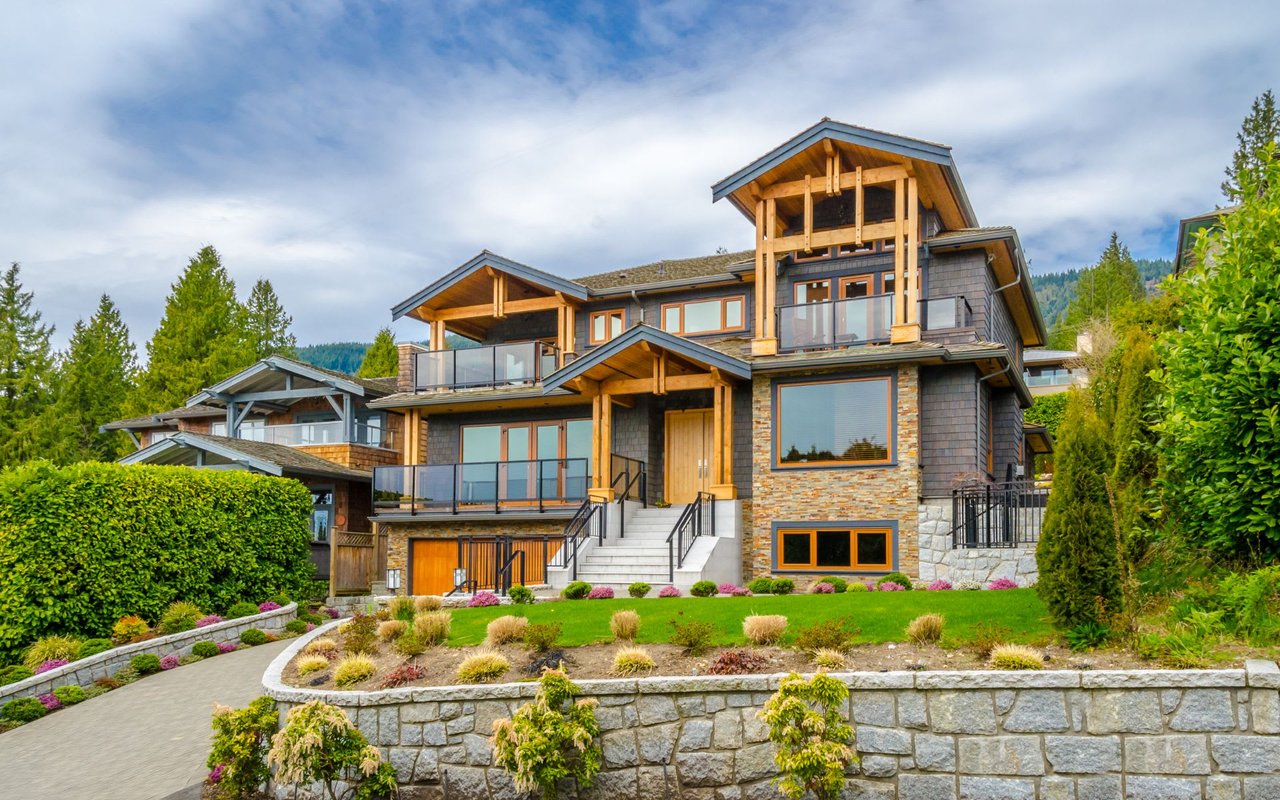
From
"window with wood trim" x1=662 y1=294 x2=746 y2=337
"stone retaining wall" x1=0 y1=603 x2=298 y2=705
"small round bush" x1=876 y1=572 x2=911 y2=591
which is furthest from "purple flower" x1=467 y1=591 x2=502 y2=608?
"window with wood trim" x1=662 y1=294 x2=746 y2=337

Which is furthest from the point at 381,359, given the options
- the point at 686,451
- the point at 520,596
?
the point at 520,596

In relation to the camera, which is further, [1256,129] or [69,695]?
[1256,129]

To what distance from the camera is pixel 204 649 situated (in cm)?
1653

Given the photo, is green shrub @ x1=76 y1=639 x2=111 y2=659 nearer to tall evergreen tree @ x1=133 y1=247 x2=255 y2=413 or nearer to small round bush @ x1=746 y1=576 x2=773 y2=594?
small round bush @ x1=746 y1=576 x2=773 y2=594

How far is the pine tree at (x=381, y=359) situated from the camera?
46.9 m

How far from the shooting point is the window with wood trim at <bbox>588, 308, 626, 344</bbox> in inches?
957

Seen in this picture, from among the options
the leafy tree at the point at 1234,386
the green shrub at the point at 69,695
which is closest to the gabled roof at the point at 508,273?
the green shrub at the point at 69,695

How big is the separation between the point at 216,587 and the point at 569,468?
7.73 meters

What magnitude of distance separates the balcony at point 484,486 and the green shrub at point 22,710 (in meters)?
10.3

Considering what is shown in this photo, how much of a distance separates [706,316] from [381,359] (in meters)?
27.7

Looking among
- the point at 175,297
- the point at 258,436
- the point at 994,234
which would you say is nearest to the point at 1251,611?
the point at 994,234

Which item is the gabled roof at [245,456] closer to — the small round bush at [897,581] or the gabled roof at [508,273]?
the gabled roof at [508,273]

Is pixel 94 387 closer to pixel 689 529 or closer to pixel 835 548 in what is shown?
pixel 689 529

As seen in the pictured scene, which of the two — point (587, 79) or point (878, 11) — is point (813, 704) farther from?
point (587, 79)
